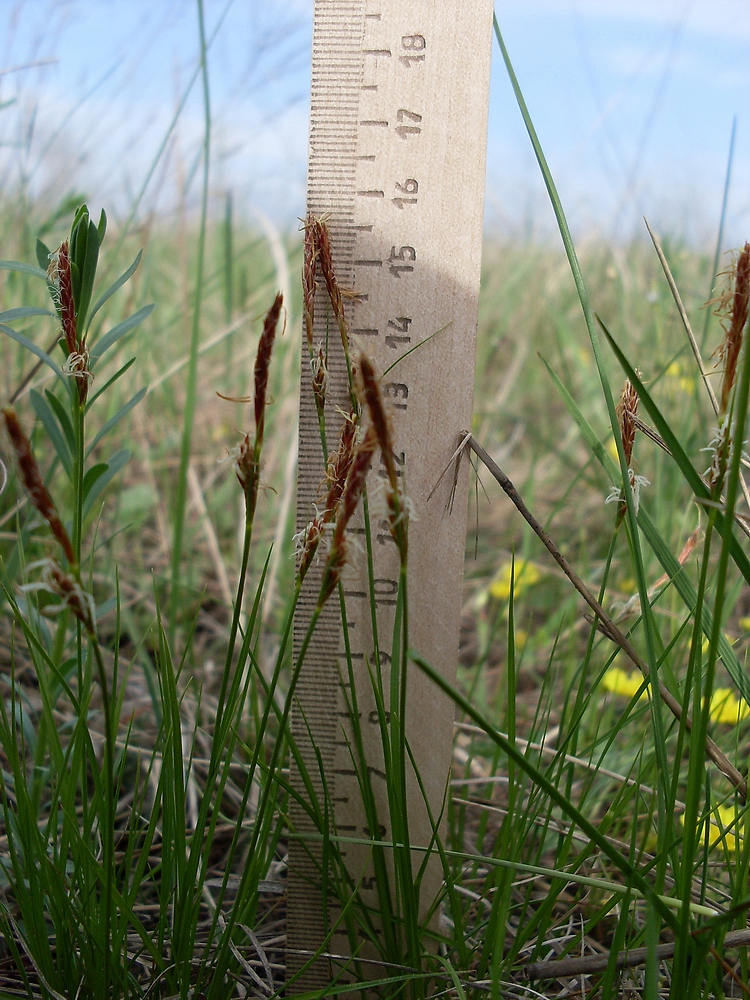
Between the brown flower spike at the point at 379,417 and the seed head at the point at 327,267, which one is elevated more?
the seed head at the point at 327,267

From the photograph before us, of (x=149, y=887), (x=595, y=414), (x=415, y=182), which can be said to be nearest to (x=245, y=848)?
(x=149, y=887)

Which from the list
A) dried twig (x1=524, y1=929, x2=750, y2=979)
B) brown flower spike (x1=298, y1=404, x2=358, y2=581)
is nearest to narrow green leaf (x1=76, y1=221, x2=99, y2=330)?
brown flower spike (x1=298, y1=404, x2=358, y2=581)

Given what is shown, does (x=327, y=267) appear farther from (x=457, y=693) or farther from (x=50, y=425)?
(x=457, y=693)

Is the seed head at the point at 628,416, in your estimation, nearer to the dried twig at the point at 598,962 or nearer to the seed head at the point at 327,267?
the seed head at the point at 327,267

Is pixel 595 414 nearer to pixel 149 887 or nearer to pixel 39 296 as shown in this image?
pixel 39 296

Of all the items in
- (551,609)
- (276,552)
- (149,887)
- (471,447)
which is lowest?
(149,887)

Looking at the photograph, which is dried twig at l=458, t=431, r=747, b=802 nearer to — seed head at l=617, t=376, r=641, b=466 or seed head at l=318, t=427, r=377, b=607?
seed head at l=617, t=376, r=641, b=466

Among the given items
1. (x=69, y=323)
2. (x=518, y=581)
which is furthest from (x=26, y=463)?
(x=518, y=581)

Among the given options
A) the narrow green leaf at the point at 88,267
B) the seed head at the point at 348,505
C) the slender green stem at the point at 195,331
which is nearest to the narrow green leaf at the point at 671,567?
the seed head at the point at 348,505
